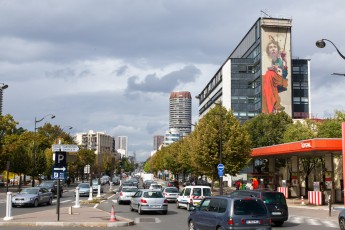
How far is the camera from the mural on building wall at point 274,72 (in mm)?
105812

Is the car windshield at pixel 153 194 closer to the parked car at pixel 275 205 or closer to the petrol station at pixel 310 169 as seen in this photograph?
the parked car at pixel 275 205

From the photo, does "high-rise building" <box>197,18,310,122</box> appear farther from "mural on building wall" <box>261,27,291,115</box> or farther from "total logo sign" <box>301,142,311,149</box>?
"total logo sign" <box>301,142,311,149</box>

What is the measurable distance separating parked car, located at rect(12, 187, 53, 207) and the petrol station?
21.0m

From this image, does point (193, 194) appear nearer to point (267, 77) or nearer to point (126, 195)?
point (126, 195)

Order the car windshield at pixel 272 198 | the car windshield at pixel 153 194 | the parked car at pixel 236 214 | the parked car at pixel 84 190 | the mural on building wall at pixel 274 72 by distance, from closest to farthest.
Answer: the parked car at pixel 236 214
the car windshield at pixel 272 198
the car windshield at pixel 153 194
the parked car at pixel 84 190
the mural on building wall at pixel 274 72

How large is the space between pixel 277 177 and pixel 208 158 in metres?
10.6

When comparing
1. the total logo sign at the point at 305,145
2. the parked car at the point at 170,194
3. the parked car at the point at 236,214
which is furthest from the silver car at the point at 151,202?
the total logo sign at the point at 305,145

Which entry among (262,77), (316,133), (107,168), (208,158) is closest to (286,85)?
(262,77)

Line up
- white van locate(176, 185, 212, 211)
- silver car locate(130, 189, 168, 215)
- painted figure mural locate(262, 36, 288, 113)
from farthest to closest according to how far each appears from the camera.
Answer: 1. painted figure mural locate(262, 36, 288, 113)
2. white van locate(176, 185, 212, 211)
3. silver car locate(130, 189, 168, 215)

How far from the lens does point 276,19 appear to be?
107375 millimetres

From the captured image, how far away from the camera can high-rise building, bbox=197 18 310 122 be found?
106125mm

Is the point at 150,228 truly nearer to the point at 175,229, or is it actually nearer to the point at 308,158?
the point at 175,229

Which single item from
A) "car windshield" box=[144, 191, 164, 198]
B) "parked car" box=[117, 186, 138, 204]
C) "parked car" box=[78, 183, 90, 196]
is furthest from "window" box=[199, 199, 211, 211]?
"parked car" box=[78, 183, 90, 196]

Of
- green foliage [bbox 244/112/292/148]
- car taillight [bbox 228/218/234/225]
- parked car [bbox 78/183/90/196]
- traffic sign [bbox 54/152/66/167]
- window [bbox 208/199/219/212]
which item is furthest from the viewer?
green foliage [bbox 244/112/292/148]
